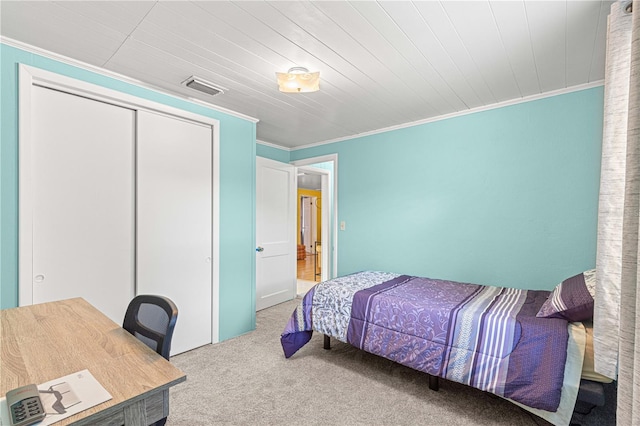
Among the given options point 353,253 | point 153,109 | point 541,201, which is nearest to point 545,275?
point 541,201

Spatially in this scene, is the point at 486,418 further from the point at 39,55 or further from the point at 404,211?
the point at 39,55

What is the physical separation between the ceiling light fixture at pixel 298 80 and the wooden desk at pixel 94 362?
181 cm

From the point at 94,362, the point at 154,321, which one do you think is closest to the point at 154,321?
the point at 154,321

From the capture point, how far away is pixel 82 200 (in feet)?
7.34

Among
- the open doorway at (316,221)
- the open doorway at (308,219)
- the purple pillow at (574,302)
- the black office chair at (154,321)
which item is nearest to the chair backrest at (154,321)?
the black office chair at (154,321)

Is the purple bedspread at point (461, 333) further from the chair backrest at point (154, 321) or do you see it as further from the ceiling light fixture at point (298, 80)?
the ceiling light fixture at point (298, 80)

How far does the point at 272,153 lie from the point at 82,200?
264 centimetres

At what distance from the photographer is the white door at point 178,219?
2.57 m

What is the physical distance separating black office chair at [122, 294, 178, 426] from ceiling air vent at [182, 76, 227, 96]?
1.77 meters

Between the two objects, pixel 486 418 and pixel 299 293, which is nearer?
pixel 486 418

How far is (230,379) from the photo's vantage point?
237 centimetres

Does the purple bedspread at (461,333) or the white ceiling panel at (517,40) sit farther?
the purple bedspread at (461,333)

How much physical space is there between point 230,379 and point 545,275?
282 centimetres

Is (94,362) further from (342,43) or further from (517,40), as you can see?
Answer: (517,40)
